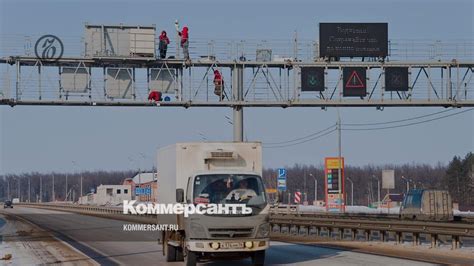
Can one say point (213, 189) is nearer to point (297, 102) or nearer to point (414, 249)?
point (414, 249)

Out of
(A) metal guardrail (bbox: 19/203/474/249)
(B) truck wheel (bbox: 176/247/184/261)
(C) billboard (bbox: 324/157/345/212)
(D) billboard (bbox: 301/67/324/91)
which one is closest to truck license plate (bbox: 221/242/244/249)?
(B) truck wheel (bbox: 176/247/184/261)

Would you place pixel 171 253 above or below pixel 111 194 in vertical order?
above

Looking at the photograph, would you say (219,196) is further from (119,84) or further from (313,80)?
(313,80)

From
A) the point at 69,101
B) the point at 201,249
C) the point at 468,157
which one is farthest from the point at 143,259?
the point at 468,157

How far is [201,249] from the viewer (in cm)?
1822

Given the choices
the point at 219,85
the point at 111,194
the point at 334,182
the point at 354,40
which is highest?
the point at 354,40

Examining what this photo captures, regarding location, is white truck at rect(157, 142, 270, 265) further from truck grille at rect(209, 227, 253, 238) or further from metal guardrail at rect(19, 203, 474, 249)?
metal guardrail at rect(19, 203, 474, 249)

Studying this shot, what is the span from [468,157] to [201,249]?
124 metres

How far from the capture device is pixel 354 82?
37062mm

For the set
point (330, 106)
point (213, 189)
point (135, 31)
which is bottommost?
point (213, 189)

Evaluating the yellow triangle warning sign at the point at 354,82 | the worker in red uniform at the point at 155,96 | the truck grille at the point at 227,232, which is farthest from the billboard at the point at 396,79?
the truck grille at the point at 227,232

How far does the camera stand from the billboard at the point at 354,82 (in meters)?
37.0

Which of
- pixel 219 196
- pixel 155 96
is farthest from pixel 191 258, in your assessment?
pixel 155 96

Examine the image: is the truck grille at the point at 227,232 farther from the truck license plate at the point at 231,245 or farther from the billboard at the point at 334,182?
the billboard at the point at 334,182
